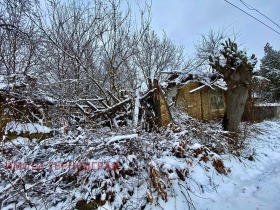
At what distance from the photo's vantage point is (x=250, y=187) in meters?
3.36

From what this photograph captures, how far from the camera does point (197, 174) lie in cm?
352

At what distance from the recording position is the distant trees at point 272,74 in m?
21.0

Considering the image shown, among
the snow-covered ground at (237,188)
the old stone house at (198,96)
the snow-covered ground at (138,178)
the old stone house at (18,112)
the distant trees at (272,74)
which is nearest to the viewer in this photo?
the snow-covered ground at (138,178)

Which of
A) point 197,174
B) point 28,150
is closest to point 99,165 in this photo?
point 28,150

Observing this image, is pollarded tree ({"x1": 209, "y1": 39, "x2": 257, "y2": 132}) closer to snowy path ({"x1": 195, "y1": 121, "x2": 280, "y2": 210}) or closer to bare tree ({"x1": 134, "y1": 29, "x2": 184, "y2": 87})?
snowy path ({"x1": 195, "y1": 121, "x2": 280, "y2": 210})

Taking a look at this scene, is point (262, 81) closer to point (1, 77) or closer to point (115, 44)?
point (115, 44)

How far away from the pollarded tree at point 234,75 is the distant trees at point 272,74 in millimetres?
17443

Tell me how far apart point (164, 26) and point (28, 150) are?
11979mm

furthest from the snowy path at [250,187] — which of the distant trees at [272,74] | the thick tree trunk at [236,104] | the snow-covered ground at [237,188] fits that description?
the distant trees at [272,74]

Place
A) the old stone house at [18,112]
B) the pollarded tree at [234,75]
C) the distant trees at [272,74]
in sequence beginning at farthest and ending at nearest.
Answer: the distant trees at [272,74] < the pollarded tree at [234,75] < the old stone house at [18,112]

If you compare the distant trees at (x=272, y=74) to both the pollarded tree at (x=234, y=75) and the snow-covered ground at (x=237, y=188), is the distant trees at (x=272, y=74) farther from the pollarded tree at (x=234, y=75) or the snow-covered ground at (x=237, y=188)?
the snow-covered ground at (x=237, y=188)

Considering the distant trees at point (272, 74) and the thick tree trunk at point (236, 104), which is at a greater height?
the distant trees at point (272, 74)

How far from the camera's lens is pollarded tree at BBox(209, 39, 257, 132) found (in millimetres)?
5844

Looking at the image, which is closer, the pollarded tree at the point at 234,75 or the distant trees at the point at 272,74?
the pollarded tree at the point at 234,75
